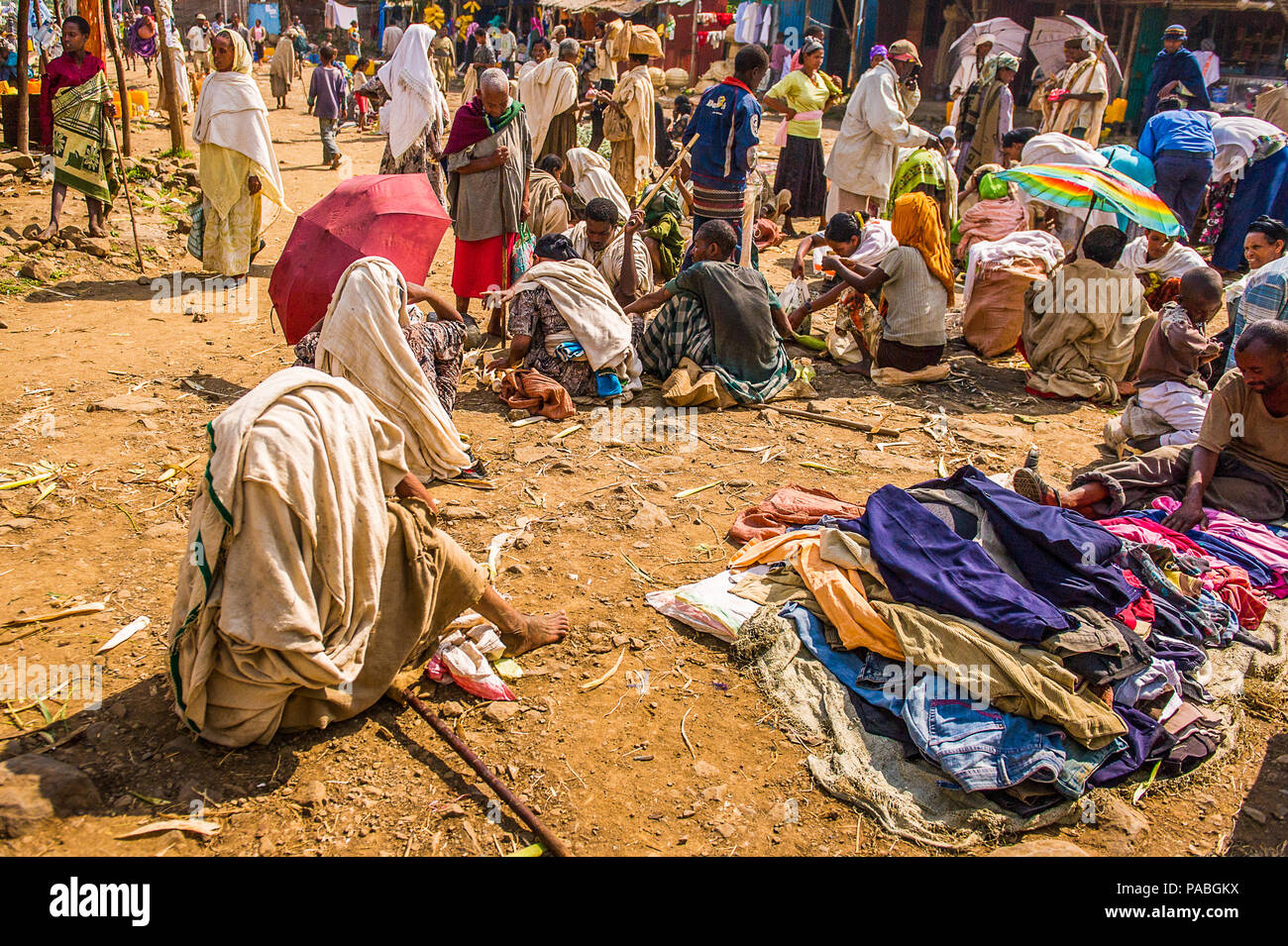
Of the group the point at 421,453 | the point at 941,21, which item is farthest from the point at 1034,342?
the point at 941,21

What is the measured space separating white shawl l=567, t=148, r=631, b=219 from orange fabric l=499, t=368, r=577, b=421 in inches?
110

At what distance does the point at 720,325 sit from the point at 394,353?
2.63 m

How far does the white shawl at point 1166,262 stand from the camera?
6945mm

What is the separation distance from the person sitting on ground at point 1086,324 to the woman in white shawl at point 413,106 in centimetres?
508

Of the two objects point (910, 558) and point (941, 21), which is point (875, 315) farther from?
point (941, 21)

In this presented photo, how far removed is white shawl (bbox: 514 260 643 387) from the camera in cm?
612

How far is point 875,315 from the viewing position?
715 cm

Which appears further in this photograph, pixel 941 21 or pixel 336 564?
pixel 941 21

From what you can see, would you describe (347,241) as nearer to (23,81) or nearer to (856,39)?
(23,81)

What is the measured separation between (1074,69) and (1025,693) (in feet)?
35.4

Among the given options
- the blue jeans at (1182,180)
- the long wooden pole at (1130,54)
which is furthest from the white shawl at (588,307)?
the long wooden pole at (1130,54)

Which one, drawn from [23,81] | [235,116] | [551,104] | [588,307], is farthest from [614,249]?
[23,81]

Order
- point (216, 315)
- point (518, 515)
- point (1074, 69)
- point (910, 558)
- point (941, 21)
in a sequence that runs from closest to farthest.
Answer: point (910, 558) → point (518, 515) → point (216, 315) → point (1074, 69) → point (941, 21)

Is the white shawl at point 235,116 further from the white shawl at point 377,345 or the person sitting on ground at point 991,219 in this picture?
the person sitting on ground at point 991,219
